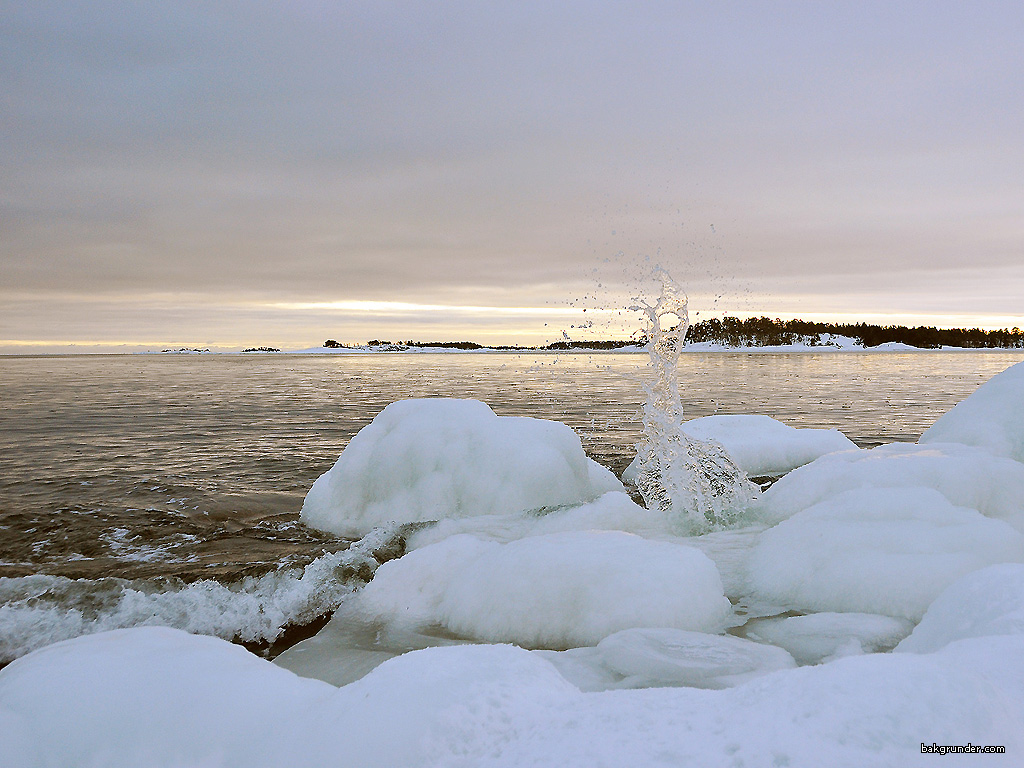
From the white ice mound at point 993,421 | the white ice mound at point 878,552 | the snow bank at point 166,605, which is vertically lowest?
the snow bank at point 166,605

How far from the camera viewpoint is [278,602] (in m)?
5.86

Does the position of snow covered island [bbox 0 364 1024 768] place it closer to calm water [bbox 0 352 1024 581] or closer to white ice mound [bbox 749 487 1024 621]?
white ice mound [bbox 749 487 1024 621]

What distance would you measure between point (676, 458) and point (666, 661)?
208 inches

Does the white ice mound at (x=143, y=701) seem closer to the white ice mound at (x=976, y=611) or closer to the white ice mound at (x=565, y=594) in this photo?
the white ice mound at (x=565, y=594)

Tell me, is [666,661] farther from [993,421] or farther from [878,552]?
[993,421]

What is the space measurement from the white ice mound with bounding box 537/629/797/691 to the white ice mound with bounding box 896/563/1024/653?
0.81 m

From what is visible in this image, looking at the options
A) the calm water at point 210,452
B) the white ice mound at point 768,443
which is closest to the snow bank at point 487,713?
the calm water at point 210,452

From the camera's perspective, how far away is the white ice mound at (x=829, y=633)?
14.0 feet

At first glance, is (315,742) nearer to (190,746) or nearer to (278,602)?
(190,746)

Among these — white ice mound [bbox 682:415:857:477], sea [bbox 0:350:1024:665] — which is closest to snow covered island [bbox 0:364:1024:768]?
sea [bbox 0:350:1024:665]

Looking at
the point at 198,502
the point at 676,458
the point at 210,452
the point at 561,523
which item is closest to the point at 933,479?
the point at 676,458

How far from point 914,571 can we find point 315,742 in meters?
4.78

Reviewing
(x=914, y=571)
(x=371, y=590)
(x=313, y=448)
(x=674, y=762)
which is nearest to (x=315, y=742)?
(x=674, y=762)

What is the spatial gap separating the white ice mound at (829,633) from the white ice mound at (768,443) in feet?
23.1
